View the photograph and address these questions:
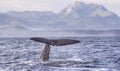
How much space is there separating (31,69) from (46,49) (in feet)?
17.7

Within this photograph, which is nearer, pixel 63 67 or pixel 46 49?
pixel 63 67

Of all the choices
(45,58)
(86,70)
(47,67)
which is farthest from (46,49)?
(86,70)

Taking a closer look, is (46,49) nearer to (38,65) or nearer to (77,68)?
(38,65)

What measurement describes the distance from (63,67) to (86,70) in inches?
96.6

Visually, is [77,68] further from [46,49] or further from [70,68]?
[46,49]

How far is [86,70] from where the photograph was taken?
35.2 meters

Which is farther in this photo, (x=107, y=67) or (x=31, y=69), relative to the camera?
(x=107, y=67)

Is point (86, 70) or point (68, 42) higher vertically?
point (68, 42)

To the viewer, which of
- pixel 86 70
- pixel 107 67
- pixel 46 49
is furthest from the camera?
pixel 46 49

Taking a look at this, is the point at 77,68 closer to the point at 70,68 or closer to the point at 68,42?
the point at 70,68

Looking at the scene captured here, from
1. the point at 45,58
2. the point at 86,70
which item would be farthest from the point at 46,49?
the point at 86,70

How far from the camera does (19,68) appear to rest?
36.7m

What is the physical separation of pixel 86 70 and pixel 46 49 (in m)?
6.74

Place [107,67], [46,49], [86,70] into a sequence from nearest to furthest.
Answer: [86,70], [107,67], [46,49]
